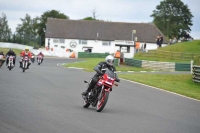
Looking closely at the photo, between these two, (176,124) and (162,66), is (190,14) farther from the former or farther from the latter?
(176,124)

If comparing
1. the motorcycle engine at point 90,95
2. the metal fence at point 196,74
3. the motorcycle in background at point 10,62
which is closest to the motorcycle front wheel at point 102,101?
the motorcycle engine at point 90,95

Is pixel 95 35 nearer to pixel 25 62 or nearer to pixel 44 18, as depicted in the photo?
pixel 44 18

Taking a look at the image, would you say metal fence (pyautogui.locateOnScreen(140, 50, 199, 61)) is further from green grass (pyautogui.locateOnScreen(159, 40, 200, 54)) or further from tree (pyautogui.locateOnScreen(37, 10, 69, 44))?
tree (pyautogui.locateOnScreen(37, 10, 69, 44))

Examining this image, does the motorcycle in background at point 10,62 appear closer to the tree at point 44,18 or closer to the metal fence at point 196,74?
the metal fence at point 196,74

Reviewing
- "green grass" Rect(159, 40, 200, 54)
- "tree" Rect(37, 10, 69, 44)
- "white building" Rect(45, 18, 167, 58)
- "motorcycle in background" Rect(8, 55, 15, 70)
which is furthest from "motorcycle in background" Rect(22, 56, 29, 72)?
"tree" Rect(37, 10, 69, 44)

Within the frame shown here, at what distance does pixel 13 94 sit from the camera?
650 inches

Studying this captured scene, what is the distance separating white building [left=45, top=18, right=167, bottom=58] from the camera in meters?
102

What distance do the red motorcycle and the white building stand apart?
86580mm

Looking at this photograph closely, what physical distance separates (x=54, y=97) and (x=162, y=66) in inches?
1155

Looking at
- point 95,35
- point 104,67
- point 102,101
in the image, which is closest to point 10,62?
point 104,67

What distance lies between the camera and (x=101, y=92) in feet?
44.6

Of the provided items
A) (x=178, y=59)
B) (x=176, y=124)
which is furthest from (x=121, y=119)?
(x=178, y=59)

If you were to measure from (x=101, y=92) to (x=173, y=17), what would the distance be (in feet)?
363

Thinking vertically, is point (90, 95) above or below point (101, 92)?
below
